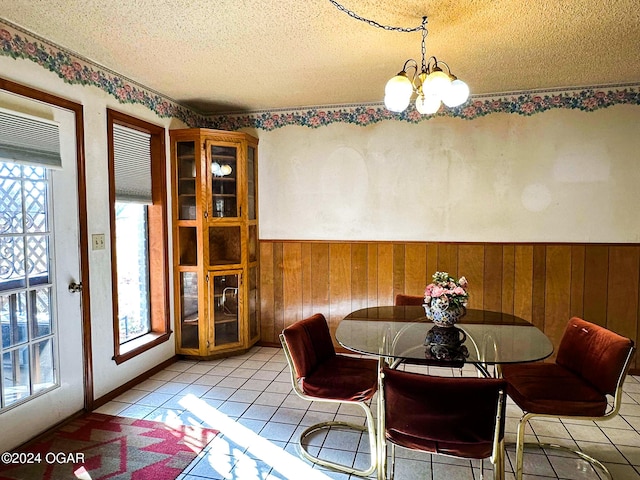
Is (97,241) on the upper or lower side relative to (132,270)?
upper

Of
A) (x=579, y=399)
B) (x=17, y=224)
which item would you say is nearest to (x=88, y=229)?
(x=17, y=224)

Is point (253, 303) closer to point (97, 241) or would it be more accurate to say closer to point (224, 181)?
point (224, 181)

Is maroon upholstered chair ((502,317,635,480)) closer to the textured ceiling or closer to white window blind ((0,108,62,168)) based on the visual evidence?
the textured ceiling

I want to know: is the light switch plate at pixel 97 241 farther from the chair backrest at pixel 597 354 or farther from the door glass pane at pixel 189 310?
the chair backrest at pixel 597 354

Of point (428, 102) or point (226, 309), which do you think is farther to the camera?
point (226, 309)

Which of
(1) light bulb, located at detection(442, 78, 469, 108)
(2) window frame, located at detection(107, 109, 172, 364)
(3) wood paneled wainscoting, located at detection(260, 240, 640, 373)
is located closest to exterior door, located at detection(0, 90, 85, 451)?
(2) window frame, located at detection(107, 109, 172, 364)

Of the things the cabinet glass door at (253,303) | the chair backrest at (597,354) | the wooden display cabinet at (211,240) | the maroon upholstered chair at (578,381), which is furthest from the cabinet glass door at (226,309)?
the chair backrest at (597,354)

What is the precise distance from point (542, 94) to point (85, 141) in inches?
145

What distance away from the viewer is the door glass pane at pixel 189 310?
388 centimetres

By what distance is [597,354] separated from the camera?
7.07 ft

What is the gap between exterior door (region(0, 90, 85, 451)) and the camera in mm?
2369

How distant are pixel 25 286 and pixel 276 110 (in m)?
2.67

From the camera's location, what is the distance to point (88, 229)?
9.43 feet

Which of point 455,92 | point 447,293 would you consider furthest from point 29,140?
point 447,293
